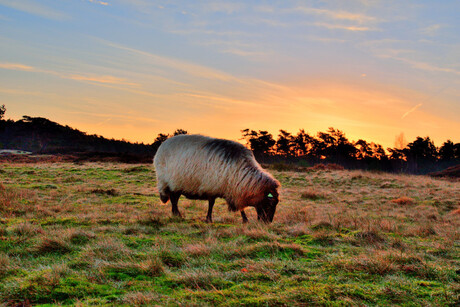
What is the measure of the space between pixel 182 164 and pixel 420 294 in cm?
713

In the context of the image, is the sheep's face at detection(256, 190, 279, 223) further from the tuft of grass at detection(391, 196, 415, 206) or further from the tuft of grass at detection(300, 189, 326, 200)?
the tuft of grass at detection(391, 196, 415, 206)

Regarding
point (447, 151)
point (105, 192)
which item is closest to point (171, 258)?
point (105, 192)

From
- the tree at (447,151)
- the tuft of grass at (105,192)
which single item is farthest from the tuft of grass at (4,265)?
the tree at (447,151)

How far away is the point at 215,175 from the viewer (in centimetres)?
922

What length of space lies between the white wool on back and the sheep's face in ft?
0.53

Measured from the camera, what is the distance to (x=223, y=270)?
4445 mm

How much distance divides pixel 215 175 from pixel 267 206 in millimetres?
1604

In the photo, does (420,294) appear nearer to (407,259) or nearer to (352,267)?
(352,267)

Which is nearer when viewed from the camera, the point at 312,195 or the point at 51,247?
the point at 51,247

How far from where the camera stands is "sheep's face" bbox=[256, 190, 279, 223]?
8695mm

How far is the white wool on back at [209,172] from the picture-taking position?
8812 millimetres

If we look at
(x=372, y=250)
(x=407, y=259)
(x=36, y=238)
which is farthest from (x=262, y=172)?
(x=36, y=238)

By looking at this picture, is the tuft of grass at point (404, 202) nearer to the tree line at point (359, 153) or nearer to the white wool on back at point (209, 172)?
the white wool on back at point (209, 172)

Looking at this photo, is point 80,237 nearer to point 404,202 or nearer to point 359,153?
point 404,202
